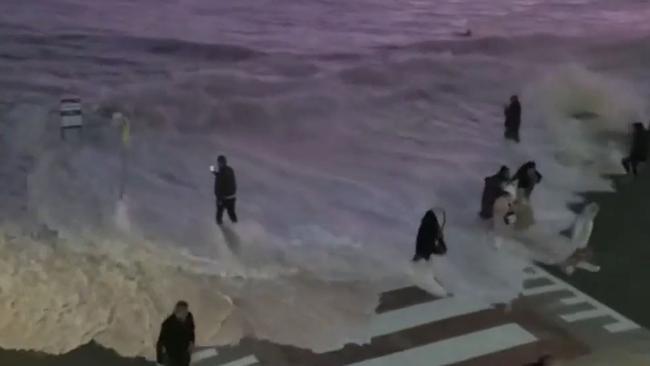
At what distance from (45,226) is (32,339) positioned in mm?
385

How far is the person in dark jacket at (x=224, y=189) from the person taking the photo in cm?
317

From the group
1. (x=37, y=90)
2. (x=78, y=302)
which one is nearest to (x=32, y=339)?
(x=78, y=302)

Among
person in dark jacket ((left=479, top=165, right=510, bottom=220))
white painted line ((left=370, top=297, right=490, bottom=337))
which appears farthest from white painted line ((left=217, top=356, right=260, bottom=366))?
person in dark jacket ((left=479, top=165, right=510, bottom=220))

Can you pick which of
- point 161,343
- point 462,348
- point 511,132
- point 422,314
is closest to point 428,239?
point 422,314

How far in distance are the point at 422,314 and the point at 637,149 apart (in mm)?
1136

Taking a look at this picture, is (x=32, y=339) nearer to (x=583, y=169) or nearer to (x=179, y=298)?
(x=179, y=298)

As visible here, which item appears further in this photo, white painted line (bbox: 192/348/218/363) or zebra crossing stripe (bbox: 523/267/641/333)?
zebra crossing stripe (bbox: 523/267/641/333)

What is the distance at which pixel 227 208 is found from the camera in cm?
318

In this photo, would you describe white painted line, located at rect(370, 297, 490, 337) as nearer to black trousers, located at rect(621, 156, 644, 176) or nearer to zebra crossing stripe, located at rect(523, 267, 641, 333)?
zebra crossing stripe, located at rect(523, 267, 641, 333)

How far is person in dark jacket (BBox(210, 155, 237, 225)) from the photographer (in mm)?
3166

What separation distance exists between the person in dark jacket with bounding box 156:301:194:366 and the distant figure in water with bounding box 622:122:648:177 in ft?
5.93

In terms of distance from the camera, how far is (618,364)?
334cm

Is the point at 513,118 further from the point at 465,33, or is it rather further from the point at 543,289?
the point at 543,289

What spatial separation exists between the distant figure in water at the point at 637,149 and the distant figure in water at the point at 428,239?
873 millimetres
